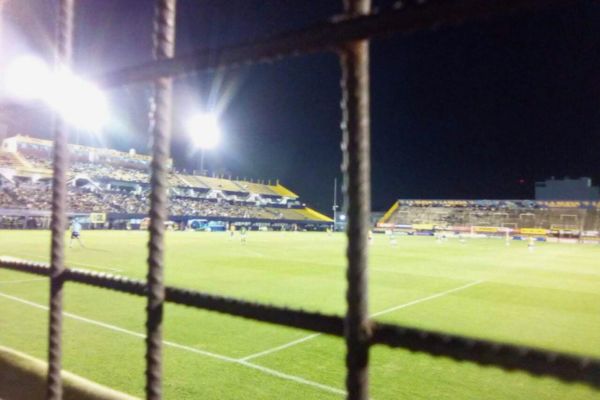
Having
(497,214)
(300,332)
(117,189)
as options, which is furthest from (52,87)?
(497,214)

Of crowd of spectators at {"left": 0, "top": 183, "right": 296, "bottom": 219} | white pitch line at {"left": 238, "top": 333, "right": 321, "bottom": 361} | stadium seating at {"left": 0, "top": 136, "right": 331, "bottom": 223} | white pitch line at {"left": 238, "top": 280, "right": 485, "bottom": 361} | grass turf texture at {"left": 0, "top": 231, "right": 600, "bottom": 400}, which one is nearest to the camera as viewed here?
grass turf texture at {"left": 0, "top": 231, "right": 600, "bottom": 400}

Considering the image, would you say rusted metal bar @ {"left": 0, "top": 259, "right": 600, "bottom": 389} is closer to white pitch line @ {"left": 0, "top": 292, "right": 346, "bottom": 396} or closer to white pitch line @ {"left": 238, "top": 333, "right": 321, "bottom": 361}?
white pitch line @ {"left": 0, "top": 292, "right": 346, "bottom": 396}

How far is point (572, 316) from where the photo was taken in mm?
7953

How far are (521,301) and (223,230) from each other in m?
41.5

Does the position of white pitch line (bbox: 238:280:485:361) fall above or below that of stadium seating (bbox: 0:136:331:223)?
below

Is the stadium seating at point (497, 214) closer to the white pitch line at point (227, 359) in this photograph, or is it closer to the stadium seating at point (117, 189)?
the stadium seating at point (117, 189)

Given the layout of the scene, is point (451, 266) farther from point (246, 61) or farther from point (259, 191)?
point (259, 191)

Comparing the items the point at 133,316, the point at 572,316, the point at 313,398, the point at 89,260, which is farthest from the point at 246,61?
the point at 89,260

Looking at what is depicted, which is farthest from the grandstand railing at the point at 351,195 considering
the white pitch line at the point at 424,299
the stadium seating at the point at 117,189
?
the stadium seating at the point at 117,189

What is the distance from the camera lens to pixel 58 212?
155cm

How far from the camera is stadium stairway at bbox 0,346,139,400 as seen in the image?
5.88 ft

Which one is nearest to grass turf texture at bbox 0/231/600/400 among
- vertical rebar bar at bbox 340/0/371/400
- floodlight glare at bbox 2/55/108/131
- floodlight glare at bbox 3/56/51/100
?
vertical rebar bar at bbox 340/0/371/400

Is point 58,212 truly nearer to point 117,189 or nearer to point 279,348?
point 279,348

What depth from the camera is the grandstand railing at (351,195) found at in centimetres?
68
